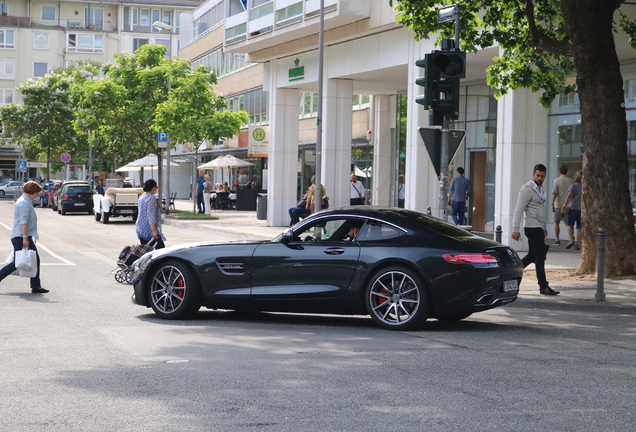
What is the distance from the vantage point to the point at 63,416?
6.16 m

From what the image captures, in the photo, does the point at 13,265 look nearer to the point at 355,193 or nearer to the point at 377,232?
the point at 377,232

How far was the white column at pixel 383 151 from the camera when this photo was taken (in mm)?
37125

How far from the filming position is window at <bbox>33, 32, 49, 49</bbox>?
96.4m

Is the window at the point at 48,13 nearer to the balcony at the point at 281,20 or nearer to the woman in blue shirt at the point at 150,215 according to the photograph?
the balcony at the point at 281,20

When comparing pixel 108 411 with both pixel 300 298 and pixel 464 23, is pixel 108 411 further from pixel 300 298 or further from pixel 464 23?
pixel 464 23

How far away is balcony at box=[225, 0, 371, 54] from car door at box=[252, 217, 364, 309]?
689 inches

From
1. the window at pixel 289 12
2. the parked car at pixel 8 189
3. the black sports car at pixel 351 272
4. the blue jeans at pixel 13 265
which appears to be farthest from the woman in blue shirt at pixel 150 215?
the parked car at pixel 8 189

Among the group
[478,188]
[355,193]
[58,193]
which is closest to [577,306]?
[355,193]

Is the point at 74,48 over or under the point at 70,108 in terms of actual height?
over

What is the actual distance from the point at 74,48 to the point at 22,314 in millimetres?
90624

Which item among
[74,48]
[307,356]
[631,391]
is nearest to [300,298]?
[307,356]

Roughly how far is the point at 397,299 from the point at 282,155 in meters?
Result: 24.7

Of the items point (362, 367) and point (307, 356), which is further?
point (307, 356)

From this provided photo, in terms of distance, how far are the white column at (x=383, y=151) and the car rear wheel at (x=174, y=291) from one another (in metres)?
25.8
